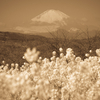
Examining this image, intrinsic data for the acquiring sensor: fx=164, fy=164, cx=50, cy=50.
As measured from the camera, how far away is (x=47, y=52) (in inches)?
456

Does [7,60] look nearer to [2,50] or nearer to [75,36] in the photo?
[2,50]

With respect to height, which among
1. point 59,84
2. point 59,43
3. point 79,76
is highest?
point 59,43

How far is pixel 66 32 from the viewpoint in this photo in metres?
9.26

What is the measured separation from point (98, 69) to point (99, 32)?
5.29m

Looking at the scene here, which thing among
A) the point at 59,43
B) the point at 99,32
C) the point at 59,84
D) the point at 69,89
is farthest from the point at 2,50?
the point at 69,89

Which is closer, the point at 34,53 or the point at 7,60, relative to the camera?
the point at 34,53

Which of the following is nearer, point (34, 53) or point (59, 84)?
point (34, 53)

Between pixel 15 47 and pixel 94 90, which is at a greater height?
pixel 15 47

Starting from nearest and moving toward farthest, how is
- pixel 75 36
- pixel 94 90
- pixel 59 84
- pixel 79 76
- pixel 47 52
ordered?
pixel 94 90 < pixel 79 76 < pixel 59 84 < pixel 75 36 < pixel 47 52

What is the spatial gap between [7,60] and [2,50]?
238 cm

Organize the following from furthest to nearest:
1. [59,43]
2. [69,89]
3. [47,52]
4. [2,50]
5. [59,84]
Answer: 1. [2,50]
2. [47,52]
3. [59,43]
4. [59,84]
5. [69,89]

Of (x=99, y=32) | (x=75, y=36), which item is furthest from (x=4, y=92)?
(x=99, y=32)

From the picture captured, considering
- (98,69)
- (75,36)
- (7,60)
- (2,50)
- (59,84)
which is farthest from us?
(2,50)

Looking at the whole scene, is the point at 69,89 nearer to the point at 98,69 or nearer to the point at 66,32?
the point at 98,69
